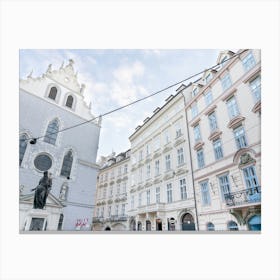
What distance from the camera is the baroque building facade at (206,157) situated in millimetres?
3920

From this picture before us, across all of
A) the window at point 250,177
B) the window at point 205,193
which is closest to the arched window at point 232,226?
the window at point 205,193

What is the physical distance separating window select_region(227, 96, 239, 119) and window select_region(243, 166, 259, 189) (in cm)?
145

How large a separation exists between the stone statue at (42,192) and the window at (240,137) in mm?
5840

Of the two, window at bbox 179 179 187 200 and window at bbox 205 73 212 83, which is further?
window at bbox 205 73 212 83

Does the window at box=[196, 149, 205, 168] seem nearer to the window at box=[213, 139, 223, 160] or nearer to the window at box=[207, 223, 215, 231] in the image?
the window at box=[213, 139, 223, 160]

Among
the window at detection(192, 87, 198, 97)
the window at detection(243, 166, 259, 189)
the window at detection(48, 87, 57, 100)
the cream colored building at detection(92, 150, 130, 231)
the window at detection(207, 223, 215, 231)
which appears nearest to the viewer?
the window at detection(243, 166, 259, 189)

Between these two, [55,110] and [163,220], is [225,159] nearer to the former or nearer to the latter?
[163,220]

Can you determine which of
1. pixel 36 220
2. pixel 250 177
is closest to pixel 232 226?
pixel 250 177

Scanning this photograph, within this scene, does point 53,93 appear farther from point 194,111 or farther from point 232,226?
point 232,226

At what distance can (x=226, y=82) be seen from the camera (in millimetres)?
4984

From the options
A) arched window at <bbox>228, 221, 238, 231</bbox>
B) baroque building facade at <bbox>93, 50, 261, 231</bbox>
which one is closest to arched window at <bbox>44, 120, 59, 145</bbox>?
baroque building facade at <bbox>93, 50, 261, 231</bbox>

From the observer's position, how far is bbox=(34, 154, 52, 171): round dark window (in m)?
5.96
